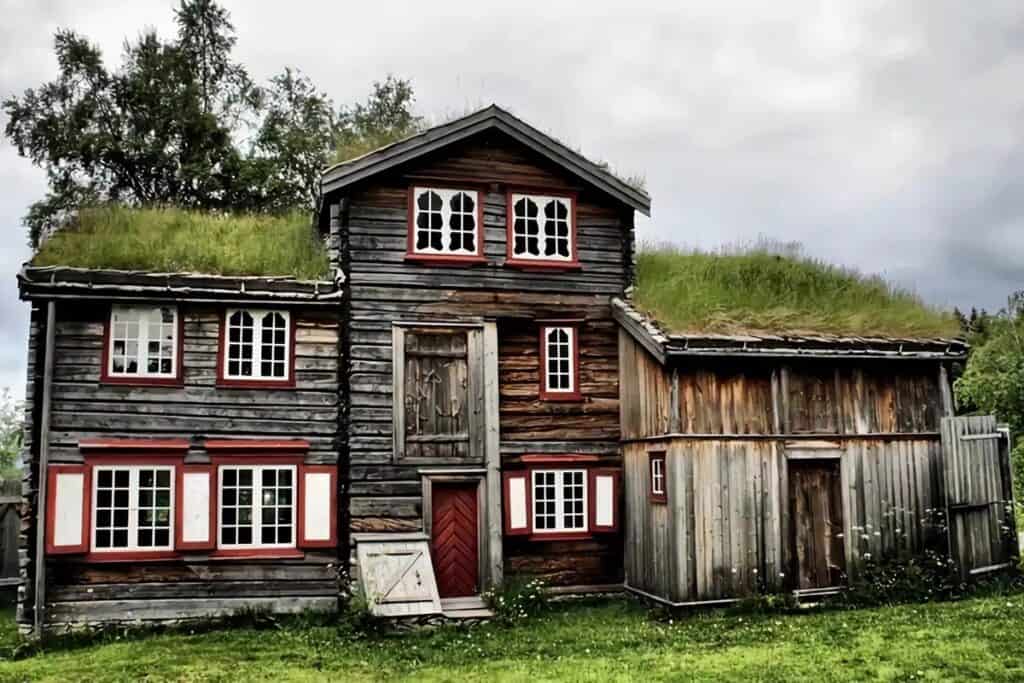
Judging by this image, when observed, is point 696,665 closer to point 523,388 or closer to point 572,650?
point 572,650

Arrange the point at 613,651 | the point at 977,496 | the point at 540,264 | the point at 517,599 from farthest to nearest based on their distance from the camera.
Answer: the point at 540,264
the point at 977,496
the point at 517,599
the point at 613,651

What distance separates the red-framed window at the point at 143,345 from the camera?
14.8 meters

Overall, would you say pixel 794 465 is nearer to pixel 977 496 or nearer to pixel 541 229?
pixel 977 496

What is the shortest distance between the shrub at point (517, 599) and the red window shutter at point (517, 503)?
903 mm

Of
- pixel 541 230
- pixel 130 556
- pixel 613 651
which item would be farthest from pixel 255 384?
pixel 613 651

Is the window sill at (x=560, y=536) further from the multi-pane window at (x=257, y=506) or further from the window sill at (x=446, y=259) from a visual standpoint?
the window sill at (x=446, y=259)

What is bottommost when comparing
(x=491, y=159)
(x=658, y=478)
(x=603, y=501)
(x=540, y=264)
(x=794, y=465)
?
(x=603, y=501)

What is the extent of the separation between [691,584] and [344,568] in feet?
19.6

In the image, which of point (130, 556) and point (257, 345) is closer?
point (130, 556)

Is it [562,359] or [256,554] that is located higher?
[562,359]

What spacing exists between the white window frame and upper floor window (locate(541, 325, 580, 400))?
145 centimetres

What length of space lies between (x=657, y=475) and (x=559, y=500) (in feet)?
7.00

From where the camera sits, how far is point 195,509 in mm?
14773

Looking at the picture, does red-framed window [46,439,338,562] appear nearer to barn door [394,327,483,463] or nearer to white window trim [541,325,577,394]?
barn door [394,327,483,463]
